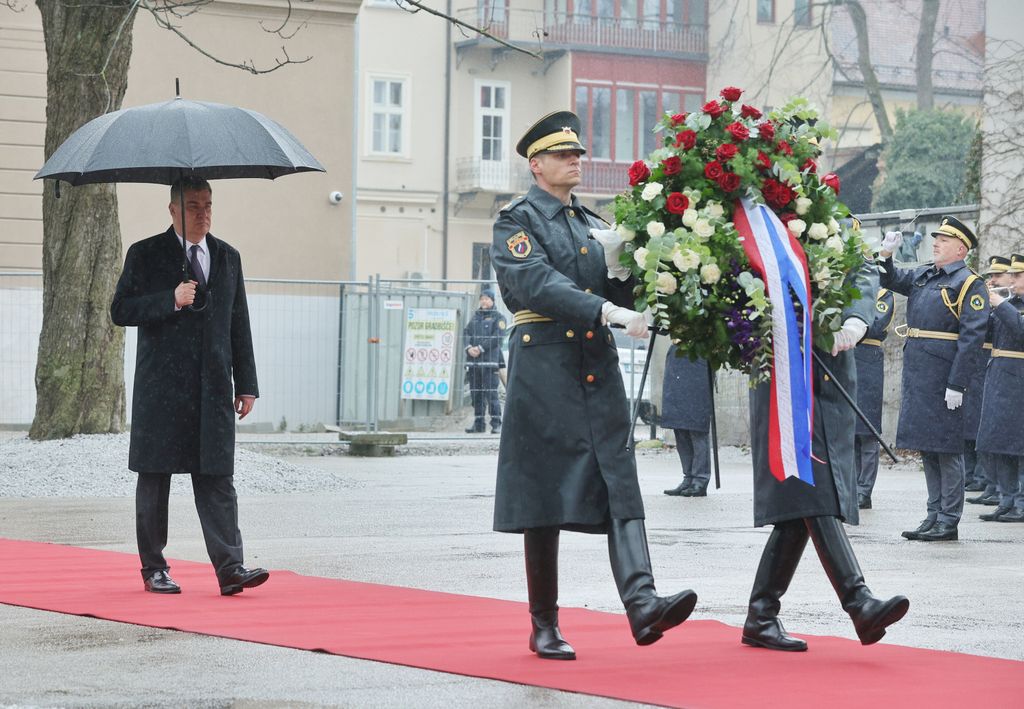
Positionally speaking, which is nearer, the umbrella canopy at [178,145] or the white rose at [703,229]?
the white rose at [703,229]

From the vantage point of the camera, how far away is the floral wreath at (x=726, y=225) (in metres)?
5.95

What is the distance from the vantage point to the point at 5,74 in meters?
22.9

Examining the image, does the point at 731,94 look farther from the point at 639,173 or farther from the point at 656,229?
the point at 656,229

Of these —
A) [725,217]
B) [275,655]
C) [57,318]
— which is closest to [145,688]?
[275,655]

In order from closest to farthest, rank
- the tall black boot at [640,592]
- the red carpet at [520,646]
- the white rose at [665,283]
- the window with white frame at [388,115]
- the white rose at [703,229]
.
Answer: the red carpet at [520,646], the tall black boot at [640,592], the white rose at [665,283], the white rose at [703,229], the window with white frame at [388,115]

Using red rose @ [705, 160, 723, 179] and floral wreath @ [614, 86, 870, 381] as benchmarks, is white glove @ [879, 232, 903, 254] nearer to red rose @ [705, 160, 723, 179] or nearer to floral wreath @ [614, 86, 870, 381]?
floral wreath @ [614, 86, 870, 381]

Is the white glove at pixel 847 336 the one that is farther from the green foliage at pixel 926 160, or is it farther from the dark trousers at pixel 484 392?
the green foliage at pixel 926 160

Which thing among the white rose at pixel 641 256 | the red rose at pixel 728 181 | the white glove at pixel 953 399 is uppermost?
the red rose at pixel 728 181

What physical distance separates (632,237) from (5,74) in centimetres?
1851

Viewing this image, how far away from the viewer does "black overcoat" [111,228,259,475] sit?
7.84m

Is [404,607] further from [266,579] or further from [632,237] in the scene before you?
[632,237]

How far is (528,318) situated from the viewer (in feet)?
20.5

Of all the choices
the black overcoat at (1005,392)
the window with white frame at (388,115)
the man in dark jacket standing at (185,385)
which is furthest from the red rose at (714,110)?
the window with white frame at (388,115)

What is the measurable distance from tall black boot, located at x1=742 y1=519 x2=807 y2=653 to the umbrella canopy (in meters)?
3.05
